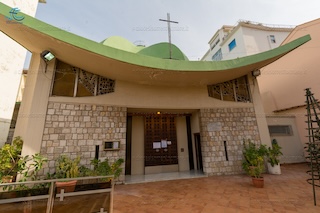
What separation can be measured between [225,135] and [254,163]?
4.98 feet

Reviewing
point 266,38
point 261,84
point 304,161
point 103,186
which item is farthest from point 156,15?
point 266,38

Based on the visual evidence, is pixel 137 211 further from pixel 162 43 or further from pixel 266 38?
pixel 266 38

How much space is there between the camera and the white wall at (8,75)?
668 centimetres

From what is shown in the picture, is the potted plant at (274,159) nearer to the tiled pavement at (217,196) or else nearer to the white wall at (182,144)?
the tiled pavement at (217,196)

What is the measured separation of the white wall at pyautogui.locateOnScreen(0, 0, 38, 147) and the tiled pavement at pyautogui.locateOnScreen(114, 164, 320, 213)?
258 inches

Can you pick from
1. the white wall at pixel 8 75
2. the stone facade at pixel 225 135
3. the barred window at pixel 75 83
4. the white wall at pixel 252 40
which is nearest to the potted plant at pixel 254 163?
the stone facade at pixel 225 135

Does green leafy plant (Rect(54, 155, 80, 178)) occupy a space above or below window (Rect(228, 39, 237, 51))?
below

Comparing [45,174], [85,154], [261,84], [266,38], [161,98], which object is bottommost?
[45,174]

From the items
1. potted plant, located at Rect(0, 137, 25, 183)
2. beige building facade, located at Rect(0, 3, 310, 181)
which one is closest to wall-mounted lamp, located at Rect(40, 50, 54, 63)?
beige building facade, located at Rect(0, 3, 310, 181)

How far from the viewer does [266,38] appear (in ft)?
49.2

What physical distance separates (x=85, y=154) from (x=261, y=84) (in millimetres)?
12071

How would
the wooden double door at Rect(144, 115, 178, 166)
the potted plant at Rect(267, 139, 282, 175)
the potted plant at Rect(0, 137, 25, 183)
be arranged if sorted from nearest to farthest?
the potted plant at Rect(0, 137, 25, 183), the potted plant at Rect(267, 139, 282, 175), the wooden double door at Rect(144, 115, 178, 166)

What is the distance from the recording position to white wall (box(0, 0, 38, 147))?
6684 millimetres

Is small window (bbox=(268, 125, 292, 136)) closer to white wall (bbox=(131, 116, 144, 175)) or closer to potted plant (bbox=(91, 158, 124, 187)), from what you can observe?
white wall (bbox=(131, 116, 144, 175))
